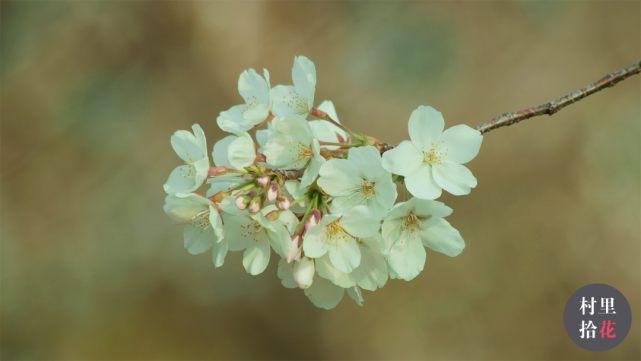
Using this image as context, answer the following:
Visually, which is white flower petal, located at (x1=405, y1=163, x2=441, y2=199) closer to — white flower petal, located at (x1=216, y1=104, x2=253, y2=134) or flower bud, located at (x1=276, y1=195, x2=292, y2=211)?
flower bud, located at (x1=276, y1=195, x2=292, y2=211)

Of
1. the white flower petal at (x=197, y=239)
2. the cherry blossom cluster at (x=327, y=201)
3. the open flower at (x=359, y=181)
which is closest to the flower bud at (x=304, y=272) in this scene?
the cherry blossom cluster at (x=327, y=201)

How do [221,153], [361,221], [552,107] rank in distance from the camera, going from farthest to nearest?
[221,153] < [552,107] < [361,221]

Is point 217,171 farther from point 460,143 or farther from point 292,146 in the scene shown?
point 460,143

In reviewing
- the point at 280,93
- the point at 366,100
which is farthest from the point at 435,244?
the point at 366,100

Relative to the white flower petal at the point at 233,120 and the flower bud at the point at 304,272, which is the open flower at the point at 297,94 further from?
the flower bud at the point at 304,272

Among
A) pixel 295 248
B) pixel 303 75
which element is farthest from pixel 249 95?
pixel 295 248

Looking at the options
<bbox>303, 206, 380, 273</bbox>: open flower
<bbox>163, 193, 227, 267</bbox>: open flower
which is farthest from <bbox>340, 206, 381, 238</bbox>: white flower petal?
<bbox>163, 193, 227, 267</bbox>: open flower
